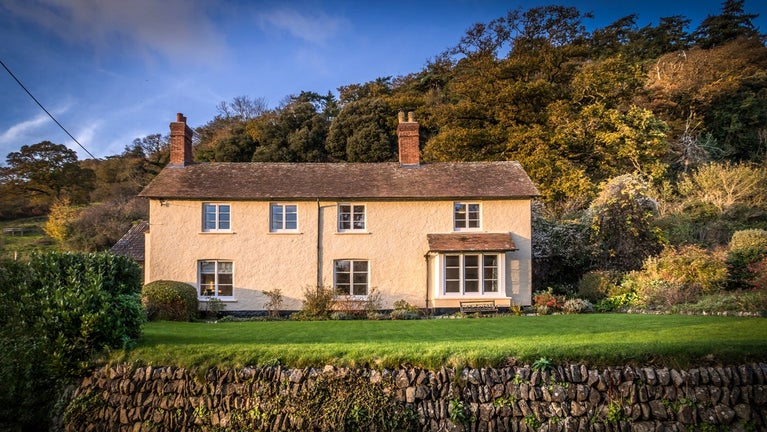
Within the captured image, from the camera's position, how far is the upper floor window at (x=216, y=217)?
2009 cm

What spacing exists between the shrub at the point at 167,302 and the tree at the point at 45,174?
3487 cm

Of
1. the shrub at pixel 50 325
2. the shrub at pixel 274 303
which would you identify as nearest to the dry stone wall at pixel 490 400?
the shrub at pixel 50 325

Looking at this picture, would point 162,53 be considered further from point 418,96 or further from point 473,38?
point 418,96

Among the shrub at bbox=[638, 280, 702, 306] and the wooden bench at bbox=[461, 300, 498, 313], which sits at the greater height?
the shrub at bbox=[638, 280, 702, 306]

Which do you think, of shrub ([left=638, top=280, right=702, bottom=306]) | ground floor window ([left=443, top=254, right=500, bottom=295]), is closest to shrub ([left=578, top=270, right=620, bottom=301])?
shrub ([left=638, top=280, right=702, bottom=306])

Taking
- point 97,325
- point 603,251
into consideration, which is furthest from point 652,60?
point 97,325

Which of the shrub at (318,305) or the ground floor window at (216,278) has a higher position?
the ground floor window at (216,278)

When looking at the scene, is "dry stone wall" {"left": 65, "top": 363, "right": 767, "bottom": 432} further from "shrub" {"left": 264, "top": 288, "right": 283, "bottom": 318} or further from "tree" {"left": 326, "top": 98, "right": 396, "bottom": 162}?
"tree" {"left": 326, "top": 98, "right": 396, "bottom": 162}

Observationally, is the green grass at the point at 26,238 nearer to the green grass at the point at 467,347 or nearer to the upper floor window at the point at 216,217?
the upper floor window at the point at 216,217

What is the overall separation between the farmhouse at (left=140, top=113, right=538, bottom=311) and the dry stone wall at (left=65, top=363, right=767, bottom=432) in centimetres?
1090

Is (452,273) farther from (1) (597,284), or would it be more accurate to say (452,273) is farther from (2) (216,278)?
(2) (216,278)

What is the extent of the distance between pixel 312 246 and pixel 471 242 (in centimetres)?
717

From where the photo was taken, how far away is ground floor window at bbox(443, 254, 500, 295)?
19562 millimetres

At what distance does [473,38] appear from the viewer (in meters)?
33.8
